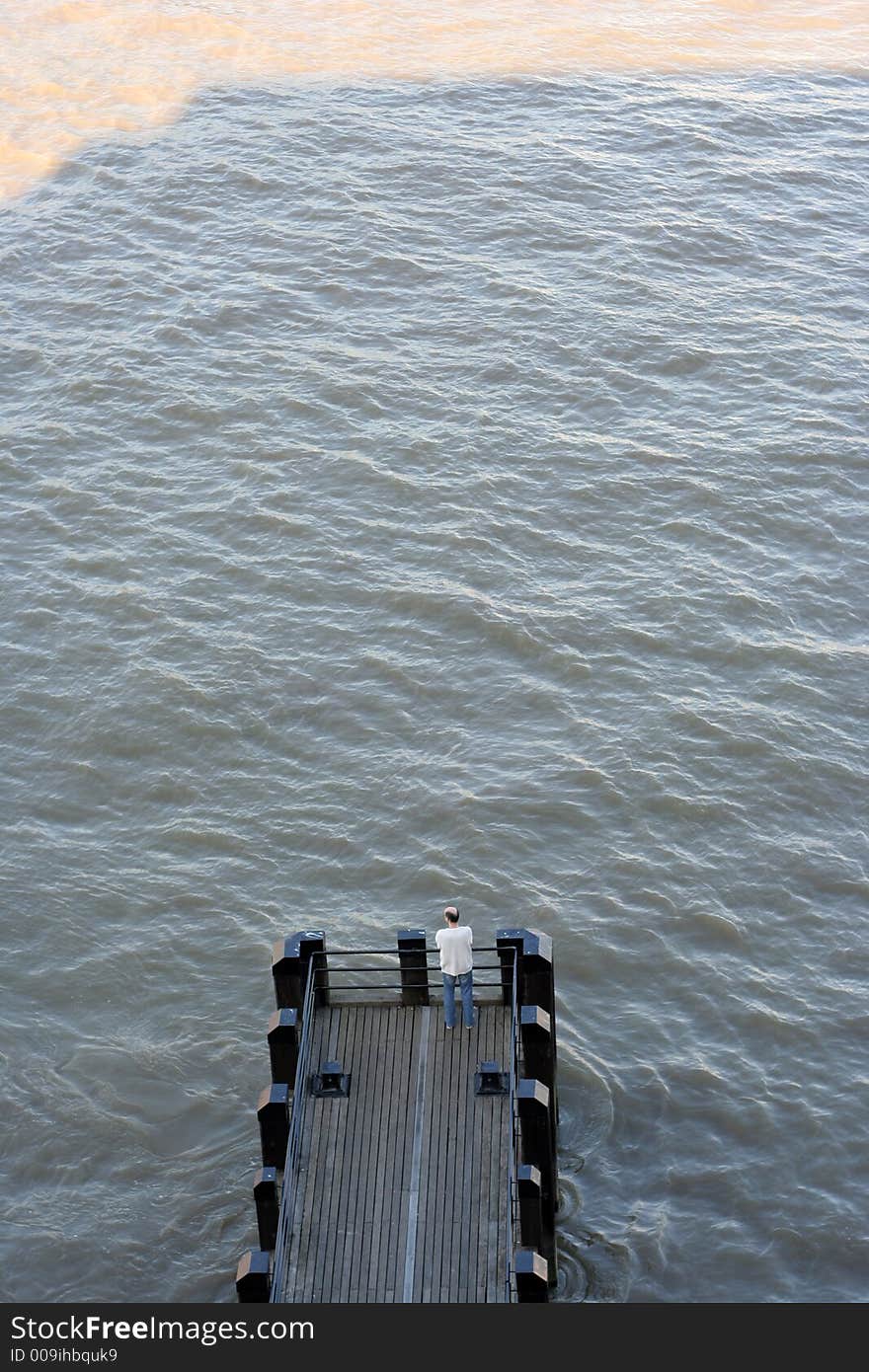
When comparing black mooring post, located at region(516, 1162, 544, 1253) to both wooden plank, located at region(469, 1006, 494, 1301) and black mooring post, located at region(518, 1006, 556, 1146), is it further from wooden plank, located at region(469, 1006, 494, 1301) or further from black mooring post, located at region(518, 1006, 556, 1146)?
black mooring post, located at region(518, 1006, 556, 1146)

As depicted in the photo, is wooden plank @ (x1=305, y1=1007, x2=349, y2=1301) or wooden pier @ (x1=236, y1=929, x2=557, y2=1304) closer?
wooden pier @ (x1=236, y1=929, x2=557, y2=1304)

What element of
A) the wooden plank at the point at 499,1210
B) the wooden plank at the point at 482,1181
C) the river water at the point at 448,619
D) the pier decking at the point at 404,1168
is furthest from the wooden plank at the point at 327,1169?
the river water at the point at 448,619

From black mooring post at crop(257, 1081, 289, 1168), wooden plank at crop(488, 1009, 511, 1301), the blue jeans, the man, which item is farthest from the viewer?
the blue jeans

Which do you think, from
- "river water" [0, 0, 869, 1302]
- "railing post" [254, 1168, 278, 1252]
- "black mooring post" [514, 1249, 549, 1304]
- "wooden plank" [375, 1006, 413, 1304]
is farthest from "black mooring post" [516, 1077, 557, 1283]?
"railing post" [254, 1168, 278, 1252]

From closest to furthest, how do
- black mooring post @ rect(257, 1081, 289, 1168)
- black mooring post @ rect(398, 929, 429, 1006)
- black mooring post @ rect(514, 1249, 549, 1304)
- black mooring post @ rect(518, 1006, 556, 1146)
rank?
1. black mooring post @ rect(514, 1249, 549, 1304)
2. black mooring post @ rect(257, 1081, 289, 1168)
3. black mooring post @ rect(518, 1006, 556, 1146)
4. black mooring post @ rect(398, 929, 429, 1006)

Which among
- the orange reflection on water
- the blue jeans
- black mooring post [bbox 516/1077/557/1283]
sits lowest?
black mooring post [bbox 516/1077/557/1283]
